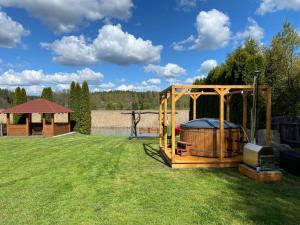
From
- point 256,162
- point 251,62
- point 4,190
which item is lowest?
point 4,190

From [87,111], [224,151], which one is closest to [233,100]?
[224,151]

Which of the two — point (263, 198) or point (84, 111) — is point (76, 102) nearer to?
point (84, 111)

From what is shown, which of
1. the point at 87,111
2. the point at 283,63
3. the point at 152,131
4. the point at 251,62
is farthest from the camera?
the point at 87,111

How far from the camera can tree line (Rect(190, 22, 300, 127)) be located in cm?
1352

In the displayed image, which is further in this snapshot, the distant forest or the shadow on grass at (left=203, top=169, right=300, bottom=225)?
the distant forest

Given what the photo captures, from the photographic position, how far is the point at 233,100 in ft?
47.3

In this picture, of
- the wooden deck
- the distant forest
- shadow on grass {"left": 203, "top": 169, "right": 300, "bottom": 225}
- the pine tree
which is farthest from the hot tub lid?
the distant forest

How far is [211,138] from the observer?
9.38m

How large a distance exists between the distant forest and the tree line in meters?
49.5

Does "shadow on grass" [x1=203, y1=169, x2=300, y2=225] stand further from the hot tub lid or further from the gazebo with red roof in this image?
the gazebo with red roof

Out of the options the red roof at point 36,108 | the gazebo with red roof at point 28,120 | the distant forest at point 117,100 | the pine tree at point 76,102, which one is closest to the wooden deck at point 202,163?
the gazebo with red roof at point 28,120

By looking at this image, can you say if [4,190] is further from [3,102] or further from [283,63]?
[3,102]

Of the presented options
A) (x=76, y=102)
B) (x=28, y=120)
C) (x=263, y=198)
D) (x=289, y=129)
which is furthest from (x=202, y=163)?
(x=76, y=102)

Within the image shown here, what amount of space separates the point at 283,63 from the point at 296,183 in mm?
12639
